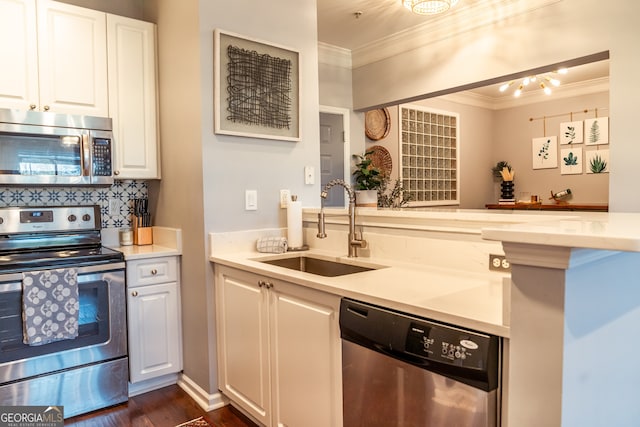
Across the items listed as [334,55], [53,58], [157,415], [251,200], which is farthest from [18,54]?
[334,55]

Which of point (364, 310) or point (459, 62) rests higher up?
point (459, 62)

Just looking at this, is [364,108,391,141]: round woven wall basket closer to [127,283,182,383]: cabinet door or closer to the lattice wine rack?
the lattice wine rack

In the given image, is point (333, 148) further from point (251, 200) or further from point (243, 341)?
point (243, 341)

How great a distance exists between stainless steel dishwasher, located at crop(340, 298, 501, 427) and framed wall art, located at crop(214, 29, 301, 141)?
1.39 metres

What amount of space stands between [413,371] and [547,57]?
3128 millimetres

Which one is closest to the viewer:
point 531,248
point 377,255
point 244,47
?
point 531,248

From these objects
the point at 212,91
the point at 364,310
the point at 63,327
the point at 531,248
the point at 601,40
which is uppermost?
the point at 601,40

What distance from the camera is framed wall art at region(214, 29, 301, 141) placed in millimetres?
2406

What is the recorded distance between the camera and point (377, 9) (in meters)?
3.89

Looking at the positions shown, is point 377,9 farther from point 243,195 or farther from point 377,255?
point 377,255

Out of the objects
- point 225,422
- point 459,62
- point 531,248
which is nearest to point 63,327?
point 225,422

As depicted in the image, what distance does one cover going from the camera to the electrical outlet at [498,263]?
1625 millimetres

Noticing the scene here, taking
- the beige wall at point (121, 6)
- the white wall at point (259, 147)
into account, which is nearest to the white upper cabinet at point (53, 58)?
the beige wall at point (121, 6)

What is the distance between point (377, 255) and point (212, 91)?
1276 mm
